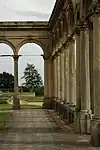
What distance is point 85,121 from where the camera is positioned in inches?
711

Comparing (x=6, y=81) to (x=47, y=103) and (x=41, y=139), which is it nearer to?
(x=47, y=103)

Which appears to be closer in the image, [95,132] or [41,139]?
[95,132]

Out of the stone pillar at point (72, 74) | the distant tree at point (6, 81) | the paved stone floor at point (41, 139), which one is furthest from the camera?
the distant tree at point (6, 81)

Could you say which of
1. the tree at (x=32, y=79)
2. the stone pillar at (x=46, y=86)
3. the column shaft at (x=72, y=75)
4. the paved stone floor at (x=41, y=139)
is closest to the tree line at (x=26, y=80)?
the tree at (x=32, y=79)

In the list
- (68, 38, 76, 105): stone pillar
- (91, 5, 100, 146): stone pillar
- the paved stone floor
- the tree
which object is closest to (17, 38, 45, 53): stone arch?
(68, 38, 76, 105): stone pillar

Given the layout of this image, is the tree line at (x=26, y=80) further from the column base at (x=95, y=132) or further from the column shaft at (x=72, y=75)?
the column base at (x=95, y=132)

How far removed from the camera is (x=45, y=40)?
38906 mm

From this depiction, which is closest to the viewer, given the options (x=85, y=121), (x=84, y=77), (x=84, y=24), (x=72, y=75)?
(x=85, y=121)

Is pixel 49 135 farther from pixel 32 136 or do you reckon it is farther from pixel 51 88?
pixel 51 88

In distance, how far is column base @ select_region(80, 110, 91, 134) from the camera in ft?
58.9

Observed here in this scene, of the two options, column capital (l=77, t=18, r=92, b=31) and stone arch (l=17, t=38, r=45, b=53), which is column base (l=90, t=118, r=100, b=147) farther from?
stone arch (l=17, t=38, r=45, b=53)

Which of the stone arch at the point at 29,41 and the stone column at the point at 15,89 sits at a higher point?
the stone arch at the point at 29,41

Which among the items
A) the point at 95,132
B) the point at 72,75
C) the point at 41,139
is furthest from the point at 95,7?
the point at 72,75

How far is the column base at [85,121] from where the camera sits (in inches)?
707
